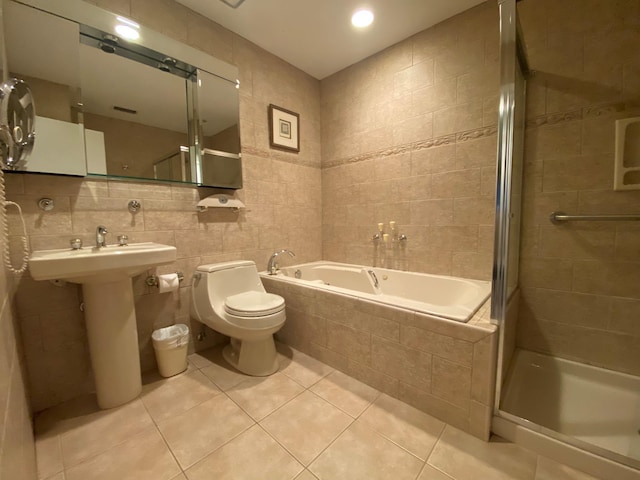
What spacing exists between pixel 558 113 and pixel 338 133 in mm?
1657

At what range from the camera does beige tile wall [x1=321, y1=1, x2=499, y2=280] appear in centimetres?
181

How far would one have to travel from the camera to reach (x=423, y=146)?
6.79 feet

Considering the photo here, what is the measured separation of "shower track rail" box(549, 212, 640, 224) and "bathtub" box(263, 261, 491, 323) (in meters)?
0.56

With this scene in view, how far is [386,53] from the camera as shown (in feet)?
7.25

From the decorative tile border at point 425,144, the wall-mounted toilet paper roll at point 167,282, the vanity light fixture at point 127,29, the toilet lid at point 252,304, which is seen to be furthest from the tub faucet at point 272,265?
the vanity light fixture at point 127,29

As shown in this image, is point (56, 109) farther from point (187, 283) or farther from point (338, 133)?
point (338, 133)

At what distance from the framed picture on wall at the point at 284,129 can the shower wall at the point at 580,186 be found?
1.74 m

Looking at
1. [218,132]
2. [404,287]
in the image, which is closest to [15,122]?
[218,132]

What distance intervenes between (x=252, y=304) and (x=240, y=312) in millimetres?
128

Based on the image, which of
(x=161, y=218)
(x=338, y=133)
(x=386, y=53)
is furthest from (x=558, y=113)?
(x=161, y=218)

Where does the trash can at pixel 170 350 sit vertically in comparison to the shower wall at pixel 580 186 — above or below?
below

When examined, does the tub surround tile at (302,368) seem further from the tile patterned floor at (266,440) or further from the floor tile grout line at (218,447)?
the floor tile grout line at (218,447)

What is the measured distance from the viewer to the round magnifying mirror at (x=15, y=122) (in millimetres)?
975

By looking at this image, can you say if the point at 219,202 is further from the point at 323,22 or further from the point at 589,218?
the point at 589,218
